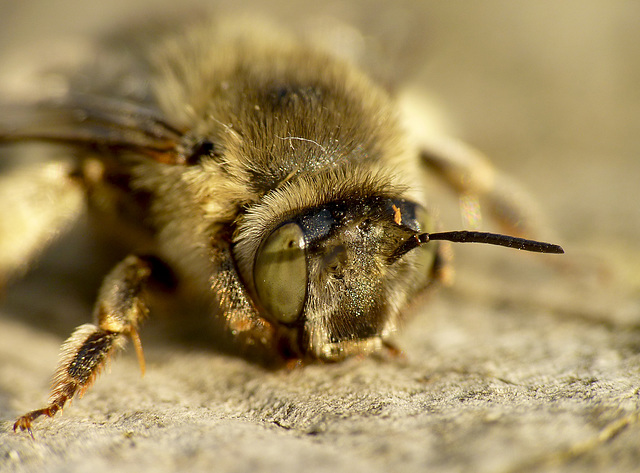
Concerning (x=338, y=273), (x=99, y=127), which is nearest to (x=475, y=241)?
(x=338, y=273)

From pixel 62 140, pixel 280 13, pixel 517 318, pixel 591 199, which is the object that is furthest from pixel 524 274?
pixel 280 13

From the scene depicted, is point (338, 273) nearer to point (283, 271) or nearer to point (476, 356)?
point (283, 271)

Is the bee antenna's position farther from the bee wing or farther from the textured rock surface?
the bee wing

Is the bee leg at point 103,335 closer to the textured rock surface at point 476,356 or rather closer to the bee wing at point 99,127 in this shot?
the textured rock surface at point 476,356

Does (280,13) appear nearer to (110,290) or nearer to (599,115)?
(599,115)

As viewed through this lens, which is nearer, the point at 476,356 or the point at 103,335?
the point at 103,335

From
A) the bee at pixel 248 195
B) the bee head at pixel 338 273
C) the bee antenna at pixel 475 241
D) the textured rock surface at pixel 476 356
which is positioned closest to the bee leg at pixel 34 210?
the bee at pixel 248 195
